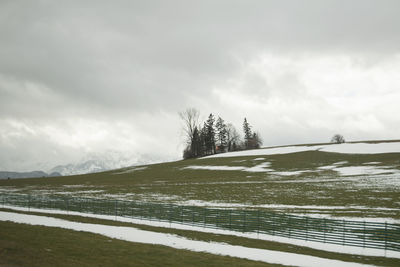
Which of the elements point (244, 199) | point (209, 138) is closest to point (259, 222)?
point (244, 199)

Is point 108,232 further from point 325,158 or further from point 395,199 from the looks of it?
point 325,158

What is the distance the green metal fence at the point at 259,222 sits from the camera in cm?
2122

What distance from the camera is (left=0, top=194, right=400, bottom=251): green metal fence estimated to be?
21.2m

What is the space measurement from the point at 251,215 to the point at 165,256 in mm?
11778

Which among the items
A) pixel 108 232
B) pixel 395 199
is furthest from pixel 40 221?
pixel 395 199

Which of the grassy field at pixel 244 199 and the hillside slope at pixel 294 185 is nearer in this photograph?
the grassy field at pixel 244 199

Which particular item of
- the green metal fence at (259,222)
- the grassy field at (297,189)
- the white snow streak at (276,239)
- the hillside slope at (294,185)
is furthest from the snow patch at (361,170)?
the white snow streak at (276,239)

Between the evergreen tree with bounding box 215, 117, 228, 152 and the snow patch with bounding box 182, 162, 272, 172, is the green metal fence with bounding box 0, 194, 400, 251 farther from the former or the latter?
Result: the evergreen tree with bounding box 215, 117, 228, 152

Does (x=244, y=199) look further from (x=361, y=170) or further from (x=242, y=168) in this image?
(x=242, y=168)

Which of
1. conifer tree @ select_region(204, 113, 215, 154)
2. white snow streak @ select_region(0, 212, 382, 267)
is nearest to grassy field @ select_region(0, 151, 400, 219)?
white snow streak @ select_region(0, 212, 382, 267)

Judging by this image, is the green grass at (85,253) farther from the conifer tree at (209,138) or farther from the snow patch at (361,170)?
the conifer tree at (209,138)

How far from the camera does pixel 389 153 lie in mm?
71750

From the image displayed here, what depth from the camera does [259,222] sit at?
26.1 metres

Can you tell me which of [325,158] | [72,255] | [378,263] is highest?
[325,158]
